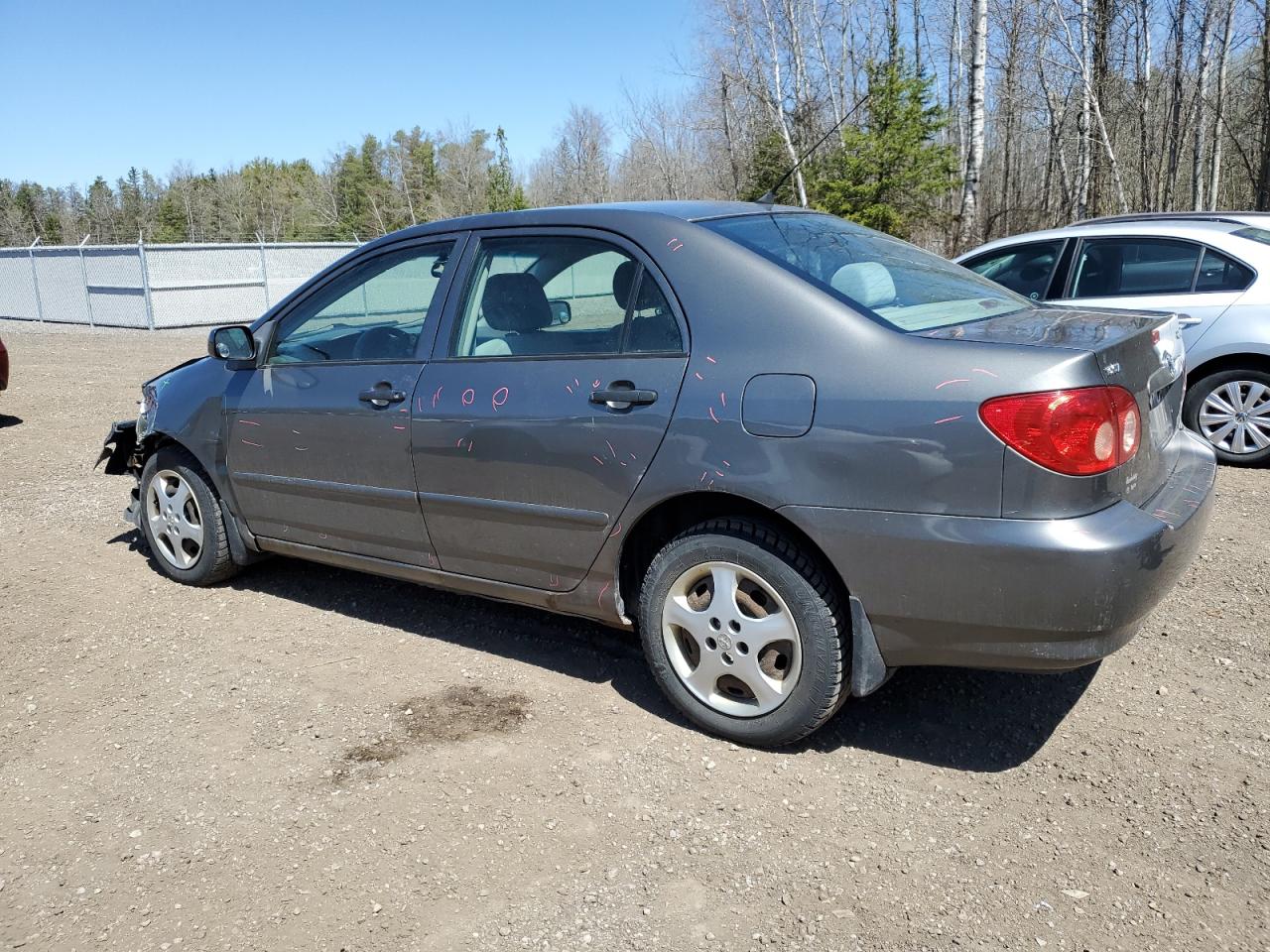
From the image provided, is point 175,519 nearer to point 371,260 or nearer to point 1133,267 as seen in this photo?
point 371,260

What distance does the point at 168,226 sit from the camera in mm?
66875

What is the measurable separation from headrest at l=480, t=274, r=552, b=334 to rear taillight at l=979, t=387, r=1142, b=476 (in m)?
1.68

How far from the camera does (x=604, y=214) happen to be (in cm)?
357

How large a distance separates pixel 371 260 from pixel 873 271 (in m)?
2.09

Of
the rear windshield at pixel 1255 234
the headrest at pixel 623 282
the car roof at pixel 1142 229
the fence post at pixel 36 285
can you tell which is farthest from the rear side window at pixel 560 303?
the fence post at pixel 36 285

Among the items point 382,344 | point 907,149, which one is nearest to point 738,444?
point 382,344

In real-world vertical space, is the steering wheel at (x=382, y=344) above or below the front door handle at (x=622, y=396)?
above

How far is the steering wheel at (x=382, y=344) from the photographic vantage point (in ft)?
13.1

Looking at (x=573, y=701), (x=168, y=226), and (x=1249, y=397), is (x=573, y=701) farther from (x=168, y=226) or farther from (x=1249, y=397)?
(x=168, y=226)

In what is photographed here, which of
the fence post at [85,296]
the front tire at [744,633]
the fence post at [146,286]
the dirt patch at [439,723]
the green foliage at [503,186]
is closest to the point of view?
the front tire at [744,633]

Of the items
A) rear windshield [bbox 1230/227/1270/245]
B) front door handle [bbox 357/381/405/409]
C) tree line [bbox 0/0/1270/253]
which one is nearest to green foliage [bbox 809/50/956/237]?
tree line [bbox 0/0/1270/253]

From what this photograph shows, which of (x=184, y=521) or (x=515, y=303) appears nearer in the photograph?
(x=515, y=303)

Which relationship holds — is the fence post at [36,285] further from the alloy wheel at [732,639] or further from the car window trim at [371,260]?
the alloy wheel at [732,639]

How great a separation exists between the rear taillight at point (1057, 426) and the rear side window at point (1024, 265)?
504cm
